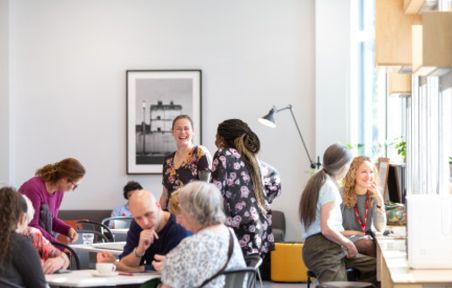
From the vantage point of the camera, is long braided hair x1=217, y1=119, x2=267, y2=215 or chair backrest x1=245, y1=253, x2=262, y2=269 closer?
chair backrest x1=245, y1=253, x2=262, y2=269

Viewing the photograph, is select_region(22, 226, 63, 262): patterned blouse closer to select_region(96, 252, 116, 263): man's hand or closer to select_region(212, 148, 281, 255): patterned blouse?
select_region(96, 252, 116, 263): man's hand

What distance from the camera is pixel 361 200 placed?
6945 mm

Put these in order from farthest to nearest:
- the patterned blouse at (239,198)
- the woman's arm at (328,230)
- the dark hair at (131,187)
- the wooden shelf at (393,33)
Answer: the dark hair at (131,187) < the patterned blouse at (239,198) < the woman's arm at (328,230) < the wooden shelf at (393,33)

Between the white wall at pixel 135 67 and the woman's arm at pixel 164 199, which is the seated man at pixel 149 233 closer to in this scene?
the woman's arm at pixel 164 199

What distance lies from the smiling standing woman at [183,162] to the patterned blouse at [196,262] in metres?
3.03

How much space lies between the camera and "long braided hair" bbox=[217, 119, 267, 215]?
21.0 feet

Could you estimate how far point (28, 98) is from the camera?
10.7 m

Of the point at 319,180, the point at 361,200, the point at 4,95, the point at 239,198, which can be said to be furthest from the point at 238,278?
the point at 4,95

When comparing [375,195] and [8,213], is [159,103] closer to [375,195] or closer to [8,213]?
[375,195]

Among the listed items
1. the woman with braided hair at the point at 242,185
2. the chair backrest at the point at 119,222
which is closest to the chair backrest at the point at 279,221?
the chair backrest at the point at 119,222

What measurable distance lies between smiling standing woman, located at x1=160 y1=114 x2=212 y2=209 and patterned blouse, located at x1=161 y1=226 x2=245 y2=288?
9.95 feet

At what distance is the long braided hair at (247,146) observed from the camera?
639 cm

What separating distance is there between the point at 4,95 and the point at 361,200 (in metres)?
5.06

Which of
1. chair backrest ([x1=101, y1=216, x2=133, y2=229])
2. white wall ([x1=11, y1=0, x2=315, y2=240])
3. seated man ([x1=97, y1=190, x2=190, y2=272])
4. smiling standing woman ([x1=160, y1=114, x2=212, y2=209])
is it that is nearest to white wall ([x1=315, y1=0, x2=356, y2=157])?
white wall ([x1=11, y1=0, x2=315, y2=240])
